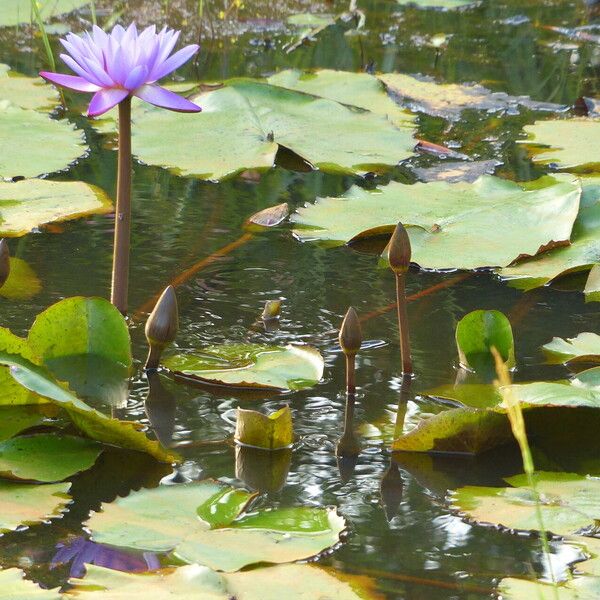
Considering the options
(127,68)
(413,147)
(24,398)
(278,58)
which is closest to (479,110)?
(413,147)

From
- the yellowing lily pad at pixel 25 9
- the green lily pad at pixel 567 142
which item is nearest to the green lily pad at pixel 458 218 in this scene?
the green lily pad at pixel 567 142

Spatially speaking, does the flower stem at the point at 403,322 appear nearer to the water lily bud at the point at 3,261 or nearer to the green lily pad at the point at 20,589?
the water lily bud at the point at 3,261

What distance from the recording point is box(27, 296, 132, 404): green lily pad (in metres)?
1.59

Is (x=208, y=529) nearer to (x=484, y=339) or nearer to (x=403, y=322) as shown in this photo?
(x=403, y=322)

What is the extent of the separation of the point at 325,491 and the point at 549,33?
13.4 ft

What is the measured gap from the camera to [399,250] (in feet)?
5.31

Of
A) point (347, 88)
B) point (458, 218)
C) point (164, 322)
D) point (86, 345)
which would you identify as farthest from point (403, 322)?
point (347, 88)

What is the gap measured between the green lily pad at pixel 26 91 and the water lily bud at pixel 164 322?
1.70 m

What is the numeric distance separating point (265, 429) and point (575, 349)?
624mm

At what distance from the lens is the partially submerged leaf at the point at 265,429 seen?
1399 mm

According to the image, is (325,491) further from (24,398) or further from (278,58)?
(278,58)

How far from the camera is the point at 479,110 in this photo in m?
3.48

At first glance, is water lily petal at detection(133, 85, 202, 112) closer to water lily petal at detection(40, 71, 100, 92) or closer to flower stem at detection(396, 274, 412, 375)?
water lily petal at detection(40, 71, 100, 92)

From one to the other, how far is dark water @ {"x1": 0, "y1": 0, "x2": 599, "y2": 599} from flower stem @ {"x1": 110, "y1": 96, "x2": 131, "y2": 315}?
0.11 metres
